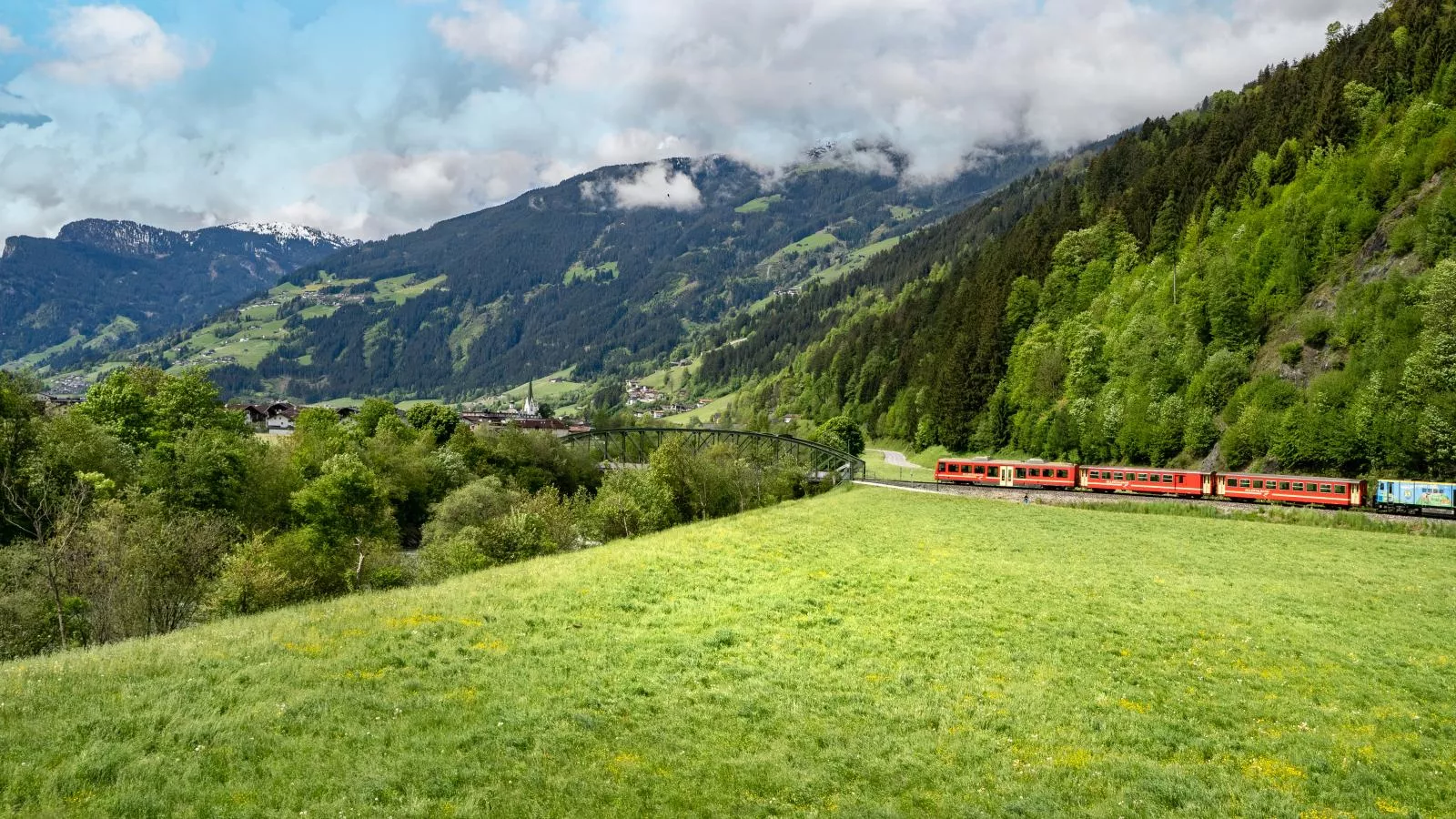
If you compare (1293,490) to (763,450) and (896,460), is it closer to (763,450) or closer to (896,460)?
(763,450)

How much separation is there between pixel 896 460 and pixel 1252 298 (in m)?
56.6

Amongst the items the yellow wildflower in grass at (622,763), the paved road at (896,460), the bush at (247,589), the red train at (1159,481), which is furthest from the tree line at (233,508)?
the paved road at (896,460)

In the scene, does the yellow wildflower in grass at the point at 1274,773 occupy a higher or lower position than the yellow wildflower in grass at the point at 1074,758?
lower

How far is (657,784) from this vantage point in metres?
13.3

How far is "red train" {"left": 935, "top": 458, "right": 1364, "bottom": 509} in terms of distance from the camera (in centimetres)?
5753

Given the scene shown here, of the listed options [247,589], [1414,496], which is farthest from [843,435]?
[247,589]

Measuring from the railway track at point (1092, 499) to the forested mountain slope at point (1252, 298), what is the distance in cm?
1393

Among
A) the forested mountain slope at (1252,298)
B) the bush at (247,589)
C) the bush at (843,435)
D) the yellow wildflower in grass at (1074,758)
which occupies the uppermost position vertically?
the forested mountain slope at (1252,298)

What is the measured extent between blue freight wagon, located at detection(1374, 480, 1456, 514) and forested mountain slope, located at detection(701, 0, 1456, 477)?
29.3 feet

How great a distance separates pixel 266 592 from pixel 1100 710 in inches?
1524

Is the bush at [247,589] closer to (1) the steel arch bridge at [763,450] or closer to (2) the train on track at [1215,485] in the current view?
(1) the steel arch bridge at [763,450]

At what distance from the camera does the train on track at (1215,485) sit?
177 feet

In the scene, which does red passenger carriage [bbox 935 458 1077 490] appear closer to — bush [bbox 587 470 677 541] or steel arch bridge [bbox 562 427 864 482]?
steel arch bridge [bbox 562 427 864 482]

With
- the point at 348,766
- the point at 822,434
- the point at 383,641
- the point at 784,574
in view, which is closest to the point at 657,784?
the point at 348,766
